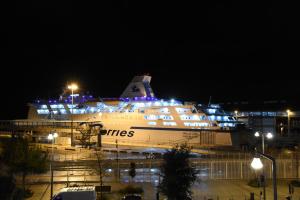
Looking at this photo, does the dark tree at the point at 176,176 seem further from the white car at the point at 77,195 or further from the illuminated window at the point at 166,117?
the illuminated window at the point at 166,117

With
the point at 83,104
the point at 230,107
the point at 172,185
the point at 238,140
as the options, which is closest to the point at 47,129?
the point at 83,104

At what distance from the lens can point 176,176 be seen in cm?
1445

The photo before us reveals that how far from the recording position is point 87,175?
95.1 ft

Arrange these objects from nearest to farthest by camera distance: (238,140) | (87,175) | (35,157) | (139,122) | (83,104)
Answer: (35,157), (87,175), (238,140), (139,122), (83,104)

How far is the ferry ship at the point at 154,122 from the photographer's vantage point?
53562 millimetres

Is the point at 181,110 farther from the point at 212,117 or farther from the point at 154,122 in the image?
the point at 212,117

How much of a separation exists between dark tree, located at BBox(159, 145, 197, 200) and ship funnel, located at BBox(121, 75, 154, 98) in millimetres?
48406

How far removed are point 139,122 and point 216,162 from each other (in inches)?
1056

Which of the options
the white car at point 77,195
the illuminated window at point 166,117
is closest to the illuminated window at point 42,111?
the illuminated window at point 166,117

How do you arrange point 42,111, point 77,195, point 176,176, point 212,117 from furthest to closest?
1. point 42,111
2. point 212,117
3. point 77,195
4. point 176,176

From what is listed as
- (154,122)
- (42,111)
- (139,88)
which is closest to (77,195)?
(154,122)

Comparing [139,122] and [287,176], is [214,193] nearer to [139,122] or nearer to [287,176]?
[287,176]

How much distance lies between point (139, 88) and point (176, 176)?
5008cm

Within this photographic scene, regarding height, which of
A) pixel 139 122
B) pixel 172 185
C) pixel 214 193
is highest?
pixel 139 122
